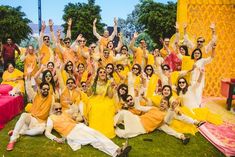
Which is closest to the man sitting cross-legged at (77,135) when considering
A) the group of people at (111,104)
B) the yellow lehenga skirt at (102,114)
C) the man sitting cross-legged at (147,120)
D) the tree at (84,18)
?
the group of people at (111,104)

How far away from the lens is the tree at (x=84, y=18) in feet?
59.3

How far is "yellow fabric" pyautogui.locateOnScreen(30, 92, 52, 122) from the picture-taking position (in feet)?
20.9

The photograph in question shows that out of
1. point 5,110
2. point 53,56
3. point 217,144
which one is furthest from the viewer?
point 53,56

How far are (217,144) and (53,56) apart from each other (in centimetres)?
446

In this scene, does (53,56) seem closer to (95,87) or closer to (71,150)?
(95,87)

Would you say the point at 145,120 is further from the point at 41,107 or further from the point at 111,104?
the point at 41,107

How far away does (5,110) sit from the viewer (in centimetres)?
716

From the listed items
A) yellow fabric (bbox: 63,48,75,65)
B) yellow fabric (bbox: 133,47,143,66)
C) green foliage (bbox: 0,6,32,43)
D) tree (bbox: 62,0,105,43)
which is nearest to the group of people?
yellow fabric (bbox: 63,48,75,65)

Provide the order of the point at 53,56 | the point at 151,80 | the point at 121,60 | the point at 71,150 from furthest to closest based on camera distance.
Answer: the point at 53,56
the point at 121,60
the point at 151,80
the point at 71,150

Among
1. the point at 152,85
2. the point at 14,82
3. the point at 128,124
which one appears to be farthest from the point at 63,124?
the point at 14,82

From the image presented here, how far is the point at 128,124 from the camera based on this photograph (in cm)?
640

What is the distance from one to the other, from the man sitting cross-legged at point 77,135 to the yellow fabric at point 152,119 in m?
1.00

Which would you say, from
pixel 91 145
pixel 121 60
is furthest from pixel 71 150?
pixel 121 60

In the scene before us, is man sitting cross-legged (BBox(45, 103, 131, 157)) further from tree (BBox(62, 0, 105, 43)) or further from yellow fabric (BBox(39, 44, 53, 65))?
tree (BBox(62, 0, 105, 43))
